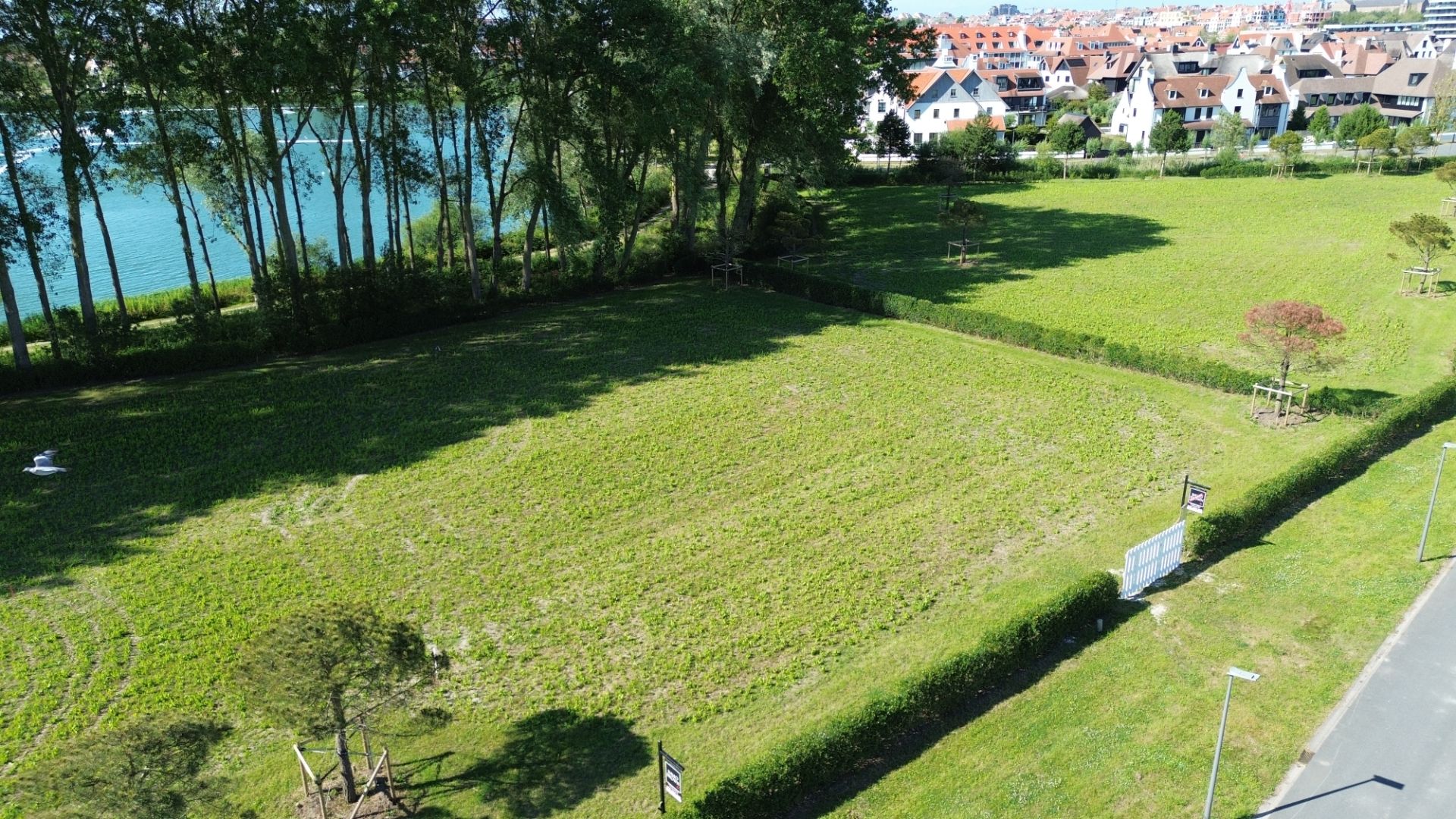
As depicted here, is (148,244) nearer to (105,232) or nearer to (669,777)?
(105,232)

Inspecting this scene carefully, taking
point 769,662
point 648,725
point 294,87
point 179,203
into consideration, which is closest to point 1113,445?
point 769,662

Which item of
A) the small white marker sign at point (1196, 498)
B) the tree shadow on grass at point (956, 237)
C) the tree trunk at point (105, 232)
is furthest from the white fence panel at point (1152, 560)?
the tree trunk at point (105, 232)

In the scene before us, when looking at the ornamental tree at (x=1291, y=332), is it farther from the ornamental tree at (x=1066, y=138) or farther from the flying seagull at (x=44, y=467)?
the ornamental tree at (x=1066, y=138)

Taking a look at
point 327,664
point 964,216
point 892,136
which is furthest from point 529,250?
point 892,136

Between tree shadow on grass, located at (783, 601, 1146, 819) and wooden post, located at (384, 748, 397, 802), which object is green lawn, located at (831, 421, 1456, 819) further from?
wooden post, located at (384, 748, 397, 802)

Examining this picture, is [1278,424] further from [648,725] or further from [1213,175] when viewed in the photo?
[1213,175]

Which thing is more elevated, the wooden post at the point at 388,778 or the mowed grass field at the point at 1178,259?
the mowed grass field at the point at 1178,259

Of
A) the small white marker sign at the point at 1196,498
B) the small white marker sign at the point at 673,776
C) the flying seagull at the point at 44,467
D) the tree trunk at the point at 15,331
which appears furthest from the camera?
the tree trunk at the point at 15,331
